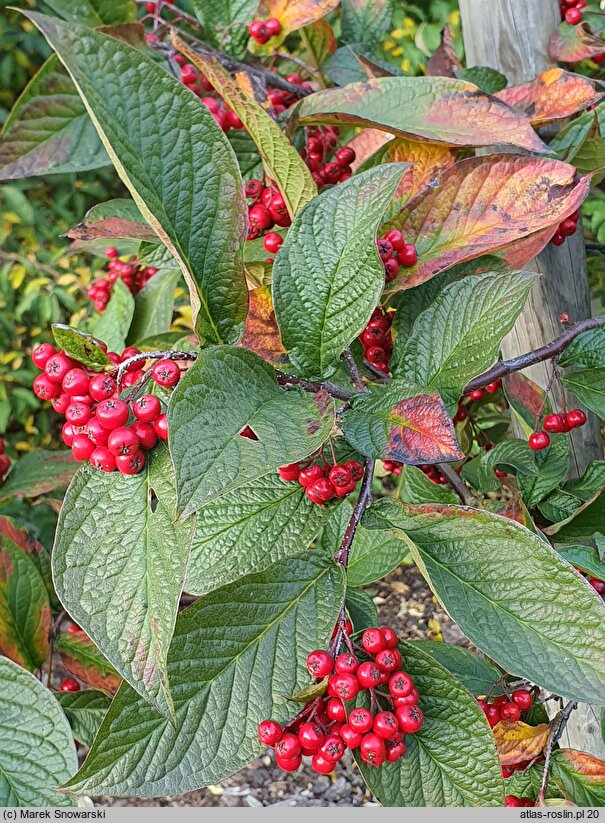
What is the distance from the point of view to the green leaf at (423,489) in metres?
0.82

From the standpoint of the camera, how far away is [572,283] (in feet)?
3.35

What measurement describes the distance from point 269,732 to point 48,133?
70 cm

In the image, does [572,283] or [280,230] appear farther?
[572,283]

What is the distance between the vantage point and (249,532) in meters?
0.67

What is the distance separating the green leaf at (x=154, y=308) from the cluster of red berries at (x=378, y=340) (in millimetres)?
501

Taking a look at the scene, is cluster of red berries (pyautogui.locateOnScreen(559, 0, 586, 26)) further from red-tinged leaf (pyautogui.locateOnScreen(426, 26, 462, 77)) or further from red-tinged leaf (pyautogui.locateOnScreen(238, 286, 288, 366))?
red-tinged leaf (pyautogui.locateOnScreen(238, 286, 288, 366))

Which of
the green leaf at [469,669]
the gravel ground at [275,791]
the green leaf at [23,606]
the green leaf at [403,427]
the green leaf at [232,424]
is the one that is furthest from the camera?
the gravel ground at [275,791]

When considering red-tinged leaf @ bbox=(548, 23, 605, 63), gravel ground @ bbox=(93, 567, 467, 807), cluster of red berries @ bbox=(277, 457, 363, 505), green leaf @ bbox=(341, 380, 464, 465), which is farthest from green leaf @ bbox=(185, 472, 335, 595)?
gravel ground @ bbox=(93, 567, 467, 807)

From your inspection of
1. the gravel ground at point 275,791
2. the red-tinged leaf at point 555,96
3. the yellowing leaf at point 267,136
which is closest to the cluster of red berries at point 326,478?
the yellowing leaf at point 267,136

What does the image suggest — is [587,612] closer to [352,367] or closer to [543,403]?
[352,367]

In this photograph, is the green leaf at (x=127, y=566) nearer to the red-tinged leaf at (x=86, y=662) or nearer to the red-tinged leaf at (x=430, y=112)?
→ the red-tinged leaf at (x=430, y=112)

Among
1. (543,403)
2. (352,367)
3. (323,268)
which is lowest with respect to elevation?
(543,403)

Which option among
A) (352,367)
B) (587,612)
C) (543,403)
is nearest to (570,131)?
(543,403)
